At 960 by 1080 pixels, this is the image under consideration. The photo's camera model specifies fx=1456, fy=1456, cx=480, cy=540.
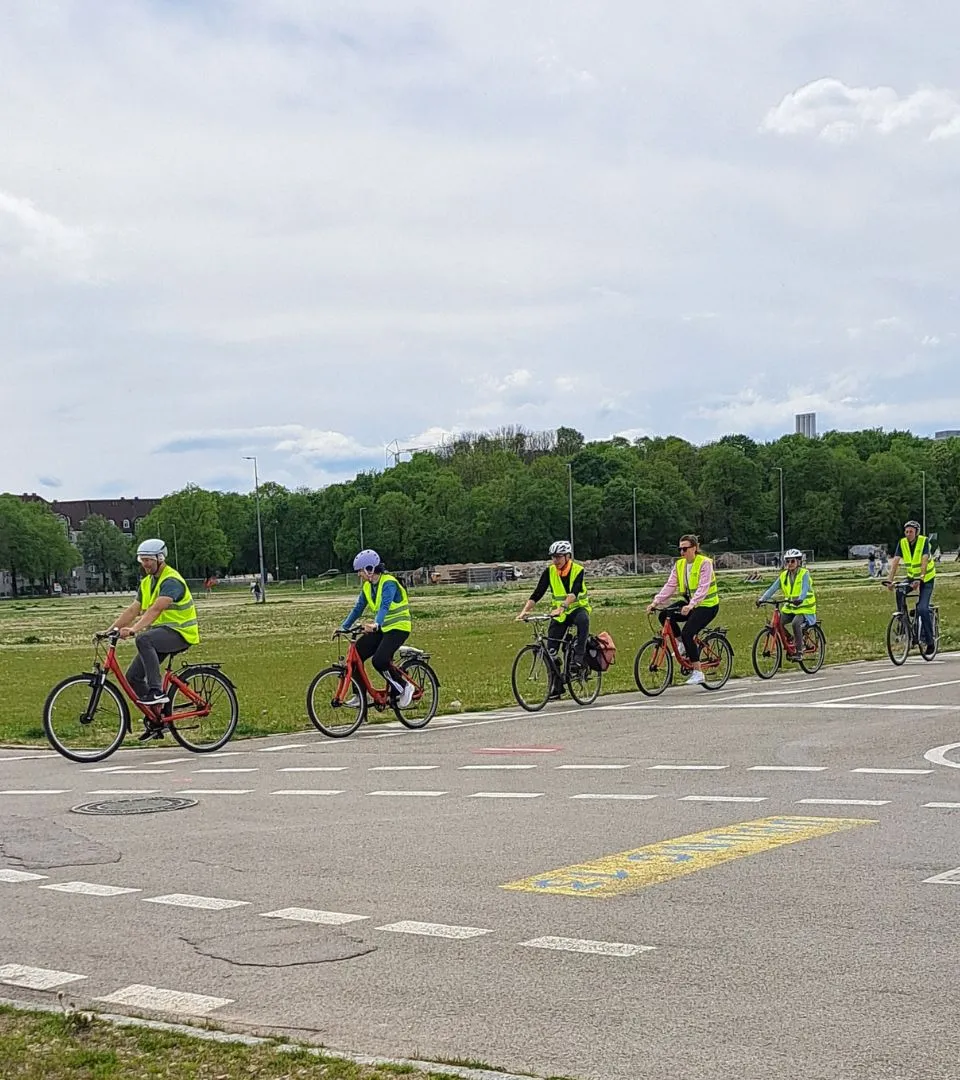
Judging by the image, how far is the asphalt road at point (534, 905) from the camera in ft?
16.2

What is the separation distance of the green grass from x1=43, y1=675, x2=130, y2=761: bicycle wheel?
8411mm

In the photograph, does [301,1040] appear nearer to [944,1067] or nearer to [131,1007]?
[131,1007]

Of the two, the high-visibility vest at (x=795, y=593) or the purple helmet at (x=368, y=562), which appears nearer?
the purple helmet at (x=368, y=562)

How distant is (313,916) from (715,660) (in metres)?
12.6

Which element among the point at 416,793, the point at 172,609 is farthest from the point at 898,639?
the point at 416,793

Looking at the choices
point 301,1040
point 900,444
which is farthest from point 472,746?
point 900,444

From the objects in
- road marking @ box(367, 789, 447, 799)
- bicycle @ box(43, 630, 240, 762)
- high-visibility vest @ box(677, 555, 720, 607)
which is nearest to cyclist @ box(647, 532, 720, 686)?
high-visibility vest @ box(677, 555, 720, 607)

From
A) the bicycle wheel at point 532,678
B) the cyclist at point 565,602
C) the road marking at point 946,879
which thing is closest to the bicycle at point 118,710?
the bicycle wheel at point 532,678

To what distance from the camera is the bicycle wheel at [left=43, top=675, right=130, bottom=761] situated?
13219 millimetres

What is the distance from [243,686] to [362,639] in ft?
22.4

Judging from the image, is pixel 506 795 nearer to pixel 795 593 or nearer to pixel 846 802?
pixel 846 802

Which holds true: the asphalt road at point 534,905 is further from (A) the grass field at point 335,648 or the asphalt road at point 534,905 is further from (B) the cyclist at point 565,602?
(A) the grass field at point 335,648

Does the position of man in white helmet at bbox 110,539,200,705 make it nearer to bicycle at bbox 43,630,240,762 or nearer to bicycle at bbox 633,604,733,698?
bicycle at bbox 43,630,240,762

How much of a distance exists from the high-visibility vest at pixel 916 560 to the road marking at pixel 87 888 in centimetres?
1663
